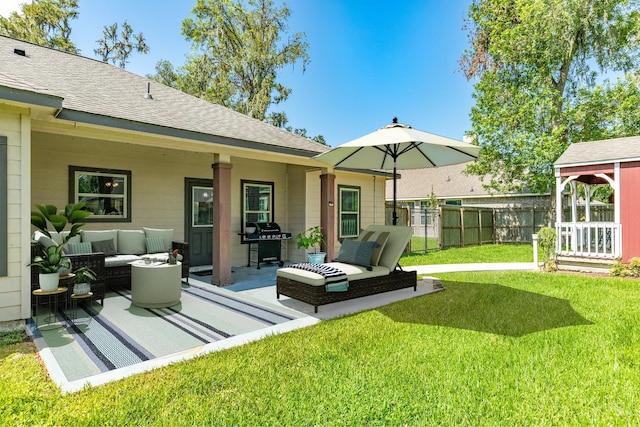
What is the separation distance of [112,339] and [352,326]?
2695mm

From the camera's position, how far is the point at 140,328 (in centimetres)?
409

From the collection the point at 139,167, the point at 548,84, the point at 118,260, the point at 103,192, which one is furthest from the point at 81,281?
the point at 548,84

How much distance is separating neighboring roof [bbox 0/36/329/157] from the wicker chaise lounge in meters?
2.76

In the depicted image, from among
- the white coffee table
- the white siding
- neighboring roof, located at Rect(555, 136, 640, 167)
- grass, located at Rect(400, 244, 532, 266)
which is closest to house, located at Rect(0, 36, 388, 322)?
the white siding

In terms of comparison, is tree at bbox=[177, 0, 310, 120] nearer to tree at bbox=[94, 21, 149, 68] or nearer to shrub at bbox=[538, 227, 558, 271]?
tree at bbox=[94, 21, 149, 68]

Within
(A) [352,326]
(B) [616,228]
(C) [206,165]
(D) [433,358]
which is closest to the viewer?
(D) [433,358]

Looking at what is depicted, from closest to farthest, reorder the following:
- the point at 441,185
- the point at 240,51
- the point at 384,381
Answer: the point at 384,381
the point at 240,51
the point at 441,185

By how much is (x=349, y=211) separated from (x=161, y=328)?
23.5 feet

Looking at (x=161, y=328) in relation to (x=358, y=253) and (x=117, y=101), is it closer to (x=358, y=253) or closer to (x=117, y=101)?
(x=358, y=253)

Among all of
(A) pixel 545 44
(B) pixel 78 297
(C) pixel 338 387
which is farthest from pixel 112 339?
(A) pixel 545 44

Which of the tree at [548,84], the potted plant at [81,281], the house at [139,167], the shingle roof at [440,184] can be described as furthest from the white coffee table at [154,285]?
the shingle roof at [440,184]

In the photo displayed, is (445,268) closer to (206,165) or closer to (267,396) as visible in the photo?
(206,165)

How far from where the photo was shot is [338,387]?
2.71m

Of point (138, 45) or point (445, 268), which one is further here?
point (138, 45)
